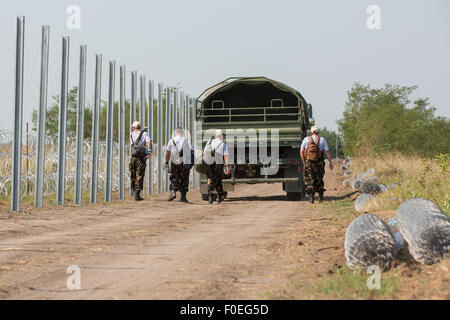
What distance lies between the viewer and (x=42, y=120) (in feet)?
50.1

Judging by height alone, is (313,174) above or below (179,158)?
below

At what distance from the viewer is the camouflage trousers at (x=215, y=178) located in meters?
16.9

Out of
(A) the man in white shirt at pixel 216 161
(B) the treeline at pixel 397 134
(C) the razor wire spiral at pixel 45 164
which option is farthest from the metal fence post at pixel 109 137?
(B) the treeline at pixel 397 134

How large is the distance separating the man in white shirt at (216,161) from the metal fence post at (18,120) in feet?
15.6

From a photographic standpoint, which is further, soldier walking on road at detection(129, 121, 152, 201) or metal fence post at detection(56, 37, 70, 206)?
soldier walking on road at detection(129, 121, 152, 201)

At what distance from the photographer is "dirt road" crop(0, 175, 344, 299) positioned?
18.7ft

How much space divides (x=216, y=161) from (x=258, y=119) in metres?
3.14

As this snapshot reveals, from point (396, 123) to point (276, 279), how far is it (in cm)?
4895

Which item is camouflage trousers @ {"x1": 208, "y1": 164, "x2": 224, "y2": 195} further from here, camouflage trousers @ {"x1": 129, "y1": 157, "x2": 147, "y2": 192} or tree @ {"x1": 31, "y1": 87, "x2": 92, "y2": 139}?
tree @ {"x1": 31, "y1": 87, "x2": 92, "y2": 139}

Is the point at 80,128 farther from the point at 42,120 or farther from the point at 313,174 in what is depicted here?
the point at 313,174

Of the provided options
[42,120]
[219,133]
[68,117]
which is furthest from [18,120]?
[68,117]

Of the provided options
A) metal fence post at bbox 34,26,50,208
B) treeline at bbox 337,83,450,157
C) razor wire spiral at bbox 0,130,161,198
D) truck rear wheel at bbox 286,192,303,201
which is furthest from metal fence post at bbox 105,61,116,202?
treeline at bbox 337,83,450,157

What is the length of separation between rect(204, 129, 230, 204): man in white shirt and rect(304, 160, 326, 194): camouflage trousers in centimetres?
193
